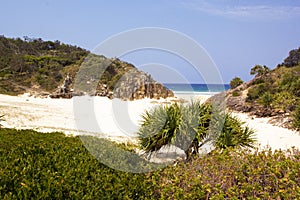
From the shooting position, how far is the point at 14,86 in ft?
137

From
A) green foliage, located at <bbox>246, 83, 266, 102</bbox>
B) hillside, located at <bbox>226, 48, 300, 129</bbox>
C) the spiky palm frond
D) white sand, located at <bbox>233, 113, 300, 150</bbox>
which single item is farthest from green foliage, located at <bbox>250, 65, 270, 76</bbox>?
the spiky palm frond

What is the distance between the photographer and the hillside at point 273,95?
22375mm

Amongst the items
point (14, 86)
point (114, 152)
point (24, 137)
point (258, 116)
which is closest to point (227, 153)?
point (114, 152)

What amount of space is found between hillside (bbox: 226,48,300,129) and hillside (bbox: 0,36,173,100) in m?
12.0

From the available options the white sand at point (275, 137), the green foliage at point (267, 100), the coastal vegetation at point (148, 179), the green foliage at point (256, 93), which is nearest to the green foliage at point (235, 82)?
the green foliage at point (256, 93)

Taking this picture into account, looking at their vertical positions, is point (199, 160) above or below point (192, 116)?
below

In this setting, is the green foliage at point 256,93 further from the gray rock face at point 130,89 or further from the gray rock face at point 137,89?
the gray rock face at point 137,89

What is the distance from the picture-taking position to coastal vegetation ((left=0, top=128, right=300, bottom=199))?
4188 millimetres

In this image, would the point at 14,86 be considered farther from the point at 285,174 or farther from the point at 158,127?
the point at 285,174

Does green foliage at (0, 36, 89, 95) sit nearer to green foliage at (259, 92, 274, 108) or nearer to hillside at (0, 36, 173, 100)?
hillside at (0, 36, 173, 100)

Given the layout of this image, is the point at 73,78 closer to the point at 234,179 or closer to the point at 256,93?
the point at 256,93

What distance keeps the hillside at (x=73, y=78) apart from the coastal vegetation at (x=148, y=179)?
33.2 metres

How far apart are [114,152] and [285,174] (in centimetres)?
344

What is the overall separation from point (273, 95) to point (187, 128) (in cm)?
2135
